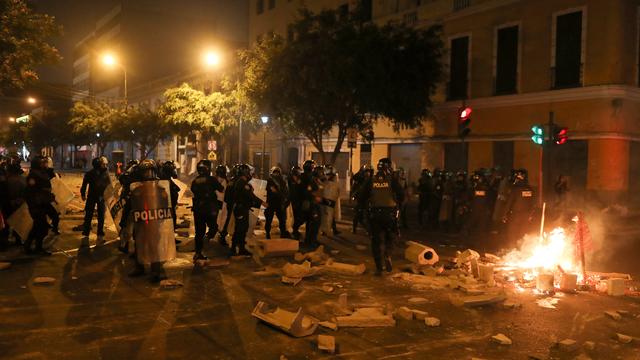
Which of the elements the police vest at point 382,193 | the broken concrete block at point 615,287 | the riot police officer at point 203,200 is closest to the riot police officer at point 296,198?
the riot police officer at point 203,200

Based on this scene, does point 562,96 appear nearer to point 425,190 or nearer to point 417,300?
point 425,190

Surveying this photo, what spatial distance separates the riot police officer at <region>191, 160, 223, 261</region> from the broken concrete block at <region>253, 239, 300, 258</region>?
1003 millimetres

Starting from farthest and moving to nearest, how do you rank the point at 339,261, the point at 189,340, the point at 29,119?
the point at 29,119 < the point at 339,261 < the point at 189,340

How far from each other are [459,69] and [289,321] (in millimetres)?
22809

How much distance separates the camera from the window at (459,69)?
26312 mm

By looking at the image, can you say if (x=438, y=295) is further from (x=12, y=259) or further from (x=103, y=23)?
(x=103, y=23)

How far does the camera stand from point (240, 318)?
21.2 ft

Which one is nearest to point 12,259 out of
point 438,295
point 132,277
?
point 132,277

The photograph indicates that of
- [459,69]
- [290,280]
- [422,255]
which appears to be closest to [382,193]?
[422,255]

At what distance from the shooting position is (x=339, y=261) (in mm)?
10430

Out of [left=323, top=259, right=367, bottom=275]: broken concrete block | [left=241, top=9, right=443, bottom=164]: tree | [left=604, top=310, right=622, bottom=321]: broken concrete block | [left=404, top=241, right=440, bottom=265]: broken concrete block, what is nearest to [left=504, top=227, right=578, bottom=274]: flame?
[left=404, top=241, right=440, bottom=265]: broken concrete block

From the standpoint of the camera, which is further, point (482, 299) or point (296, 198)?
point (296, 198)

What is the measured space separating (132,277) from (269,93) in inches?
582

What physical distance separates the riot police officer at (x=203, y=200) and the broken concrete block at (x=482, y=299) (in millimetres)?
4598
